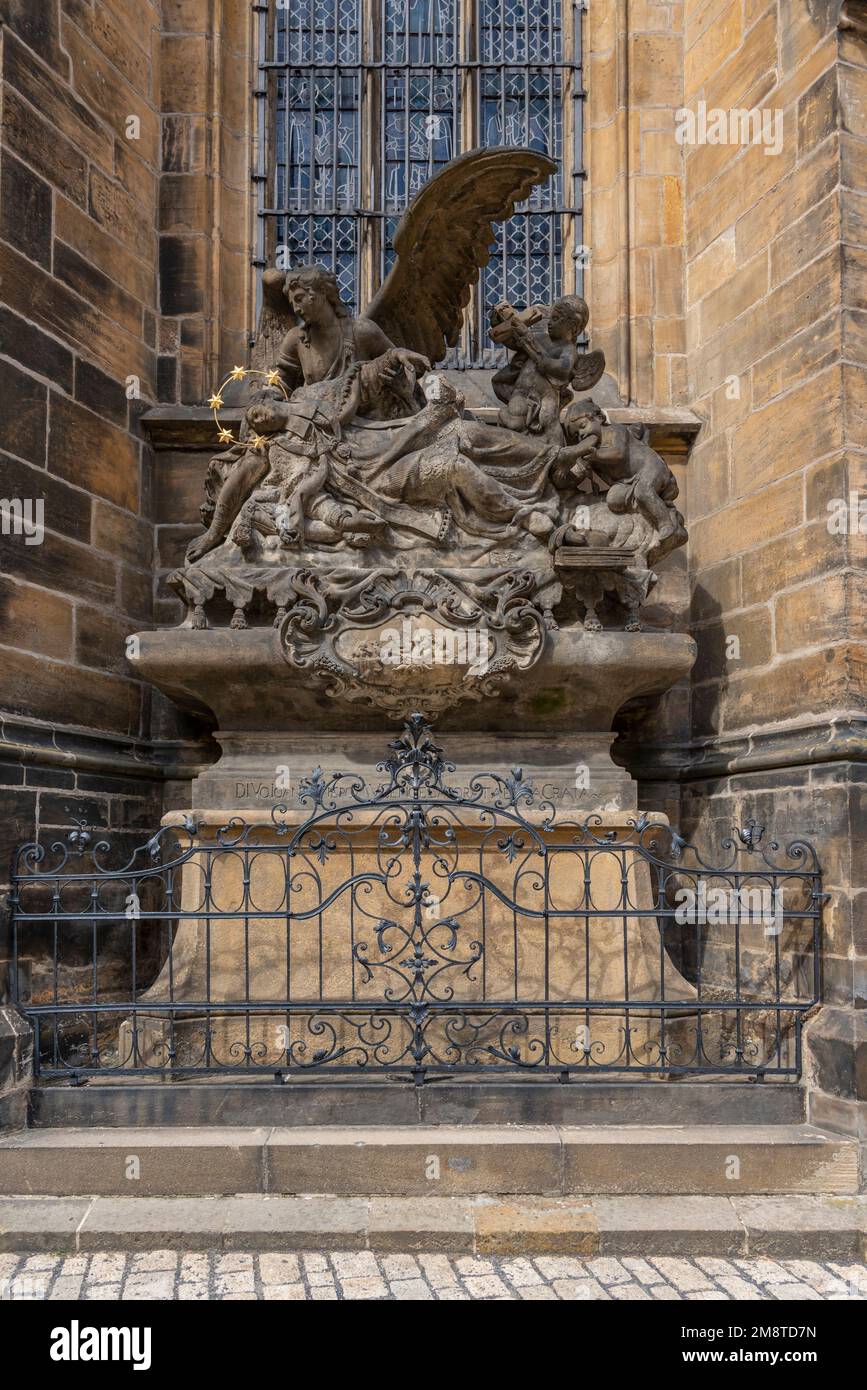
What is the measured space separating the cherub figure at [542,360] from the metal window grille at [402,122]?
1637 mm

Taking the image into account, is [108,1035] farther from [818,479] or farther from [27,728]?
[818,479]

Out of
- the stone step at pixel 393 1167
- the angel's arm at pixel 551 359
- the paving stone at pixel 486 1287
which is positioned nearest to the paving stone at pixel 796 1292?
the stone step at pixel 393 1167

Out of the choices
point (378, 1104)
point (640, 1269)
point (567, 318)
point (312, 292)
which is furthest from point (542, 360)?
point (640, 1269)

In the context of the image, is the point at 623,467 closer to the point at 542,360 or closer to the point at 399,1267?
the point at 542,360

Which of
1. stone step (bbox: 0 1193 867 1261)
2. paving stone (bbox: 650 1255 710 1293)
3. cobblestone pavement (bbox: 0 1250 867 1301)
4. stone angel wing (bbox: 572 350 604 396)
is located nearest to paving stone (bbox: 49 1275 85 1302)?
cobblestone pavement (bbox: 0 1250 867 1301)

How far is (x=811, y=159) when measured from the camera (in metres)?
6.21

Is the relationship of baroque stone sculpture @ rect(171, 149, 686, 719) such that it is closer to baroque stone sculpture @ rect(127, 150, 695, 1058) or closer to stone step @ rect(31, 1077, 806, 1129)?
baroque stone sculpture @ rect(127, 150, 695, 1058)

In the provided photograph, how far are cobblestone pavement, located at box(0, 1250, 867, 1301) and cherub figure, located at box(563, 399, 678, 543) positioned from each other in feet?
11.8

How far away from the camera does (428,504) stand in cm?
645

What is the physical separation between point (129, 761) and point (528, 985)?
2.59 metres

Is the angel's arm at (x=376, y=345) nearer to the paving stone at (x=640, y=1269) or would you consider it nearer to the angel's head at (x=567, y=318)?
the angel's head at (x=567, y=318)

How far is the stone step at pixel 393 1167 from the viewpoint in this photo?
15.8ft

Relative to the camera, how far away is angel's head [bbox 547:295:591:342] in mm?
6594

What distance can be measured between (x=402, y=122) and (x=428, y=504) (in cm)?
365
